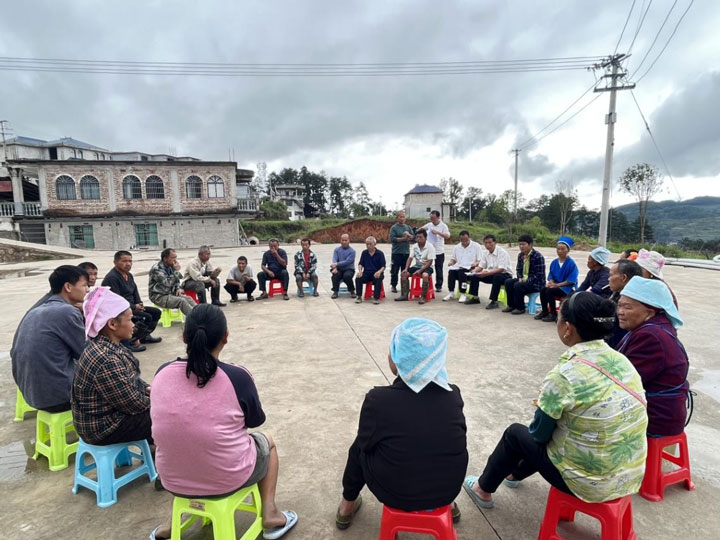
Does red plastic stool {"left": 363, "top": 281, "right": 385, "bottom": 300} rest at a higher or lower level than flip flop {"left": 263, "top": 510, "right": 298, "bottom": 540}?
higher

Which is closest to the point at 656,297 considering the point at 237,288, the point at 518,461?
the point at 518,461

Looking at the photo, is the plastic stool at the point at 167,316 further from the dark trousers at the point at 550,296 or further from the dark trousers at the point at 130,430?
the dark trousers at the point at 550,296

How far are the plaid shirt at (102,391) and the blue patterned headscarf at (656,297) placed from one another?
298cm

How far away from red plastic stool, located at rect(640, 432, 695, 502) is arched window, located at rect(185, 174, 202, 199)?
104 ft

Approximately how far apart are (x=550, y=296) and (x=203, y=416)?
18.8ft

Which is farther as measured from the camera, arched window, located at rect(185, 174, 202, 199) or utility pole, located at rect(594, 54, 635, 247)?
arched window, located at rect(185, 174, 202, 199)

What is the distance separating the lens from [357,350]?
4.86 m

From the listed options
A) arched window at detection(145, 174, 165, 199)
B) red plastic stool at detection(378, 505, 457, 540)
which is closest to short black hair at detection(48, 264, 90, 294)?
red plastic stool at detection(378, 505, 457, 540)

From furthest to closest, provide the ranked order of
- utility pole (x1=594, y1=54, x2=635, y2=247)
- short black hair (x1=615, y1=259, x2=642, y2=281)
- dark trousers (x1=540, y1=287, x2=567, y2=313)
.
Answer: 1. utility pole (x1=594, y1=54, x2=635, y2=247)
2. dark trousers (x1=540, y1=287, x2=567, y2=313)
3. short black hair (x1=615, y1=259, x2=642, y2=281)

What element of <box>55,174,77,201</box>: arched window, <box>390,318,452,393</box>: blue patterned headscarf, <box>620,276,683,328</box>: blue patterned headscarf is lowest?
<box>390,318,452,393</box>: blue patterned headscarf

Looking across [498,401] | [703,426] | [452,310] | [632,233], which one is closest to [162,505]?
[498,401]

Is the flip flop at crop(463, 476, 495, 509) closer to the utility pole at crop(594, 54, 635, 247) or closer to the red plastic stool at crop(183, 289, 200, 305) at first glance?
the red plastic stool at crop(183, 289, 200, 305)

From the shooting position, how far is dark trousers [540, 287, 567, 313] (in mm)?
6156

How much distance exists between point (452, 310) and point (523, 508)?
15.8 ft
